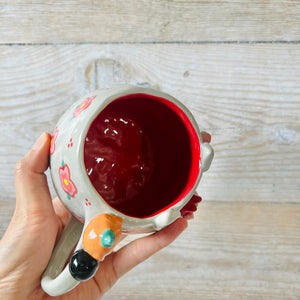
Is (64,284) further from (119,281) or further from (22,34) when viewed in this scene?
(22,34)

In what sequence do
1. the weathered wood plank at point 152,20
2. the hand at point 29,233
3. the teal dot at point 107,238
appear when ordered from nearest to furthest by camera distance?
the teal dot at point 107,238, the hand at point 29,233, the weathered wood plank at point 152,20

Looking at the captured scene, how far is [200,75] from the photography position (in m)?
0.75

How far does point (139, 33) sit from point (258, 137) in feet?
1.02

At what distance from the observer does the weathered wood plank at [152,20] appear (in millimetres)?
744

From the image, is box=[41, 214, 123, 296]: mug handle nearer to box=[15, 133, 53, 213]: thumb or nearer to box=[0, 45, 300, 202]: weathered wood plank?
box=[15, 133, 53, 213]: thumb

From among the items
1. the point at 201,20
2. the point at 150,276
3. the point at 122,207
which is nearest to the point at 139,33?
the point at 201,20

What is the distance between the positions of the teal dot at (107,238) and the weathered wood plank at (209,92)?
0.34m

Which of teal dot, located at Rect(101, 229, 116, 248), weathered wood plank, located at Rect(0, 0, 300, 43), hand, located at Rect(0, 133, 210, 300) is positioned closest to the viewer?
teal dot, located at Rect(101, 229, 116, 248)

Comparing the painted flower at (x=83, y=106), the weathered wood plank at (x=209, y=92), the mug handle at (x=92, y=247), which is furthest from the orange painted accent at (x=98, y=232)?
the weathered wood plank at (x=209, y=92)

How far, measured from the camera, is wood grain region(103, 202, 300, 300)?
0.76 metres

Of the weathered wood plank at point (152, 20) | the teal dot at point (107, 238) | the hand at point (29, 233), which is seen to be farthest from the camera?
the weathered wood plank at point (152, 20)

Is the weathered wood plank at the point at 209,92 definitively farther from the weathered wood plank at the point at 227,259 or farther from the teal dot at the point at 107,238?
the teal dot at the point at 107,238

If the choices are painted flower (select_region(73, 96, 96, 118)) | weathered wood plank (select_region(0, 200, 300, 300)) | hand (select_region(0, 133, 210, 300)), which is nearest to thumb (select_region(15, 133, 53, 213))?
hand (select_region(0, 133, 210, 300))

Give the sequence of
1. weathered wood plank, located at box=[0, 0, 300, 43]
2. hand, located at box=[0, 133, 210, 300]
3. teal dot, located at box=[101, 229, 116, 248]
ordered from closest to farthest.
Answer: teal dot, located at box=[101, 229, 116, 248] → hand, located at box=[0, 133, 210, 300] → weathered wood plank, located at box=[0, 0, 300, 43]
